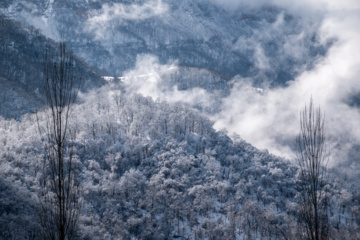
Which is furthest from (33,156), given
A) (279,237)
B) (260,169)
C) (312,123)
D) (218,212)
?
(312,123)

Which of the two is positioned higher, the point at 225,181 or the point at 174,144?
the point at 174,144

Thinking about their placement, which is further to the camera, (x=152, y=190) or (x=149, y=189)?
(x=149, y=189)

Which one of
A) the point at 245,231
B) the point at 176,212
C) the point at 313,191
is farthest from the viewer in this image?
the point at 176,212

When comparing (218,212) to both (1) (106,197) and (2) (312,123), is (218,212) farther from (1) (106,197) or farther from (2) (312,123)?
(2) (312,123)

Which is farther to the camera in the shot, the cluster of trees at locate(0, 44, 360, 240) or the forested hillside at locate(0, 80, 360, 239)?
the forested hillside at locate(0, 80, 360, 239)

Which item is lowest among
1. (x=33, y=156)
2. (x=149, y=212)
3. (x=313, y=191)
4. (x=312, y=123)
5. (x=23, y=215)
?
(x=313, y=191)

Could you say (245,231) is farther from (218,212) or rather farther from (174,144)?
(174,144)

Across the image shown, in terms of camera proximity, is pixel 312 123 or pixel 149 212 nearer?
pixel 312 123

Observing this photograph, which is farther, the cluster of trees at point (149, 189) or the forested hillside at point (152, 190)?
the forested hillside at point (152, 190)

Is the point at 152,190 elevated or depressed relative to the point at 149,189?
depressed

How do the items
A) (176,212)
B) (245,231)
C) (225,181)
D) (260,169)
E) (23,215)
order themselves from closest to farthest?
(23,215) → (245,231) → (176,212) → (225,181) → (260,169)
